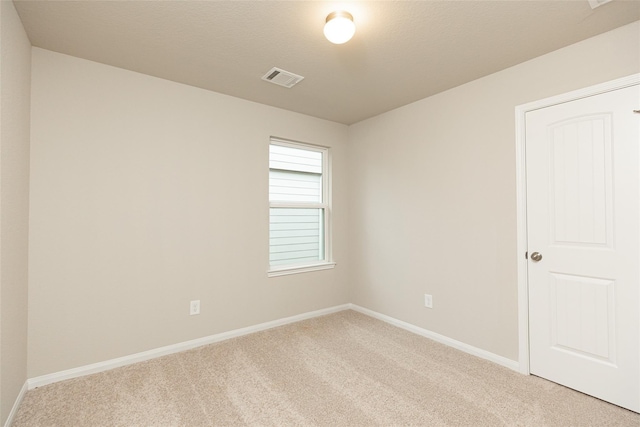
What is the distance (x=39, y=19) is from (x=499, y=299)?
3785 mm

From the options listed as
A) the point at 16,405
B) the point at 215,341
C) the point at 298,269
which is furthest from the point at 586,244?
the point at 16,405

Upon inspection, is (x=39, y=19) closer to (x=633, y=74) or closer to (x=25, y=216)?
(x=25, y=216)

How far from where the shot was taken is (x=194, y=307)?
9.53 ft

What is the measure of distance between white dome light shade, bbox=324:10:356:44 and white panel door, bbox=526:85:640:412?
1.59 m

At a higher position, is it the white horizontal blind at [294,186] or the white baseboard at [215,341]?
the white horizontal blind at [294,186]

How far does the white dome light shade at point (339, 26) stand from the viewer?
1.79m

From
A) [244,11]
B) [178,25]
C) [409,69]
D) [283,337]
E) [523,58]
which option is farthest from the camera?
[283,337]

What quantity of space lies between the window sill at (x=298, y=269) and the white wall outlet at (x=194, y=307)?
77 centimetres

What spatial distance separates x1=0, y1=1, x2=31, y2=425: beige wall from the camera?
1.69m

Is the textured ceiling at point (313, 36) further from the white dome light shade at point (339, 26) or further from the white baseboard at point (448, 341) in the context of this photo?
the white baseboard at point (448, 341)

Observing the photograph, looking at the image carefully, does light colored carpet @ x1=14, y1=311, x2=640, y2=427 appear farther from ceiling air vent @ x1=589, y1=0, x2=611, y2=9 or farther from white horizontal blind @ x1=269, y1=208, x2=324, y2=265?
ceiling air vent @ x1=589, y1=0, x2=611, y2=9

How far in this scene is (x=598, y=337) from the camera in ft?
6.89

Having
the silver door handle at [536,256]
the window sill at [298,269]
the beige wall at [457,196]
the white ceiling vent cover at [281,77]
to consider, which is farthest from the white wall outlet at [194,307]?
the silver door handle at [536,256]

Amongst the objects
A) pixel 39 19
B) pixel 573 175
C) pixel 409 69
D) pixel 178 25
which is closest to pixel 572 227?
pixel 573 175
